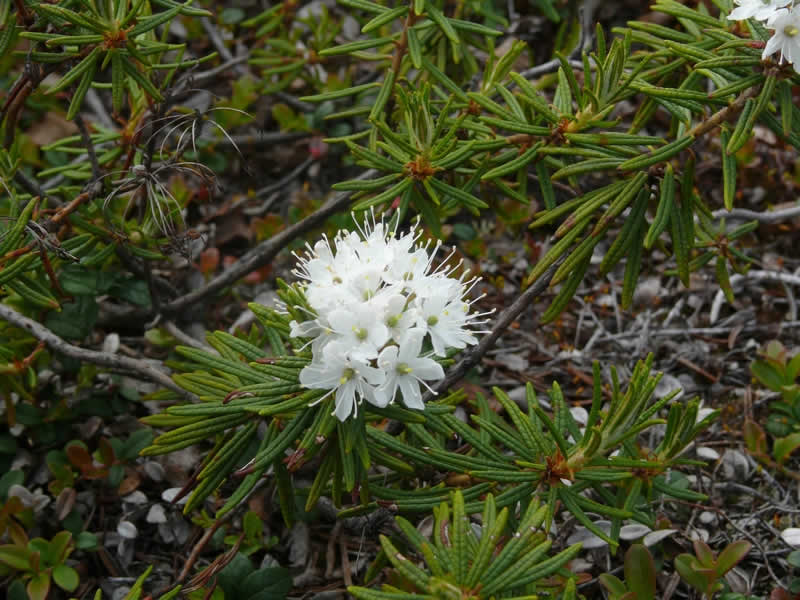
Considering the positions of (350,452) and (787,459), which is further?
(787,459)

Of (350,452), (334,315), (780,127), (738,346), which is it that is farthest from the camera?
(738,346)

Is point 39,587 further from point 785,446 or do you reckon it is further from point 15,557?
point 785,446

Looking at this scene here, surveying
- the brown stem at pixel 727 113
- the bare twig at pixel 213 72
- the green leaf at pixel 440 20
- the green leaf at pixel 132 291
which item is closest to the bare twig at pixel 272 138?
the bare twig at pixel 213 72

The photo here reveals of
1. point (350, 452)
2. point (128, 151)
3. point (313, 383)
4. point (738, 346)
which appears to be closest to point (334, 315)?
point (313, 383)

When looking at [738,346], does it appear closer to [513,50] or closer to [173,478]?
[513,50]

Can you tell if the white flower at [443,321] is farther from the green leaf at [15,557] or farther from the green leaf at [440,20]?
the green leaf at [15,557]

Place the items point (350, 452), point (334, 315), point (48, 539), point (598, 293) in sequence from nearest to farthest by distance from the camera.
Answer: point (334, 315) < point (350, 452) < point (48, 539) < point (598, 293)

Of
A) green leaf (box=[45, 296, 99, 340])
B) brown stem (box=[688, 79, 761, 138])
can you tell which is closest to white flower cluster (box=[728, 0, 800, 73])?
brown stem (box=[688, 79, 761, 138])

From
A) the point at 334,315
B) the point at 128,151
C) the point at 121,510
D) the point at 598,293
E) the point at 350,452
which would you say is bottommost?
the point at 350,452
